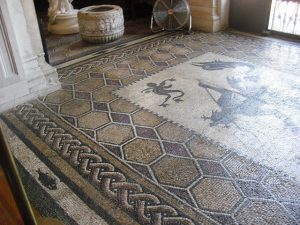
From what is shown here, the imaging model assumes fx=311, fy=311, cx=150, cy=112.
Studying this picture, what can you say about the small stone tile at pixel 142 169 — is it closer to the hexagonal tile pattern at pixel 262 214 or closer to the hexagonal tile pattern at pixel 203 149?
the hexagonal tile pattern at pixel 203 149

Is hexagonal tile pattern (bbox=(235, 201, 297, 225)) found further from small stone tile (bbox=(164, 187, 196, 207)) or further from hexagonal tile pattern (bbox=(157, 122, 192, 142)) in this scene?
hexagonal tile pattern (bbox=(157, 122, 192, 142))

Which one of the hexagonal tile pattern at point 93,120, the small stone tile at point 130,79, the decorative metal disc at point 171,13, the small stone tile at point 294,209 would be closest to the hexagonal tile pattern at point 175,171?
the small stone tile at point 294,209

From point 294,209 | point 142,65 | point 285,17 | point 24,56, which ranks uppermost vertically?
point 24,56

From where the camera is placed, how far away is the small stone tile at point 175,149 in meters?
2.30

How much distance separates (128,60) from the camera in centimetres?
403

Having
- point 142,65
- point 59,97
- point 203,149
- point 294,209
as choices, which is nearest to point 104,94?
point 59,97

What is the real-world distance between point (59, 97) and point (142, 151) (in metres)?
1.32

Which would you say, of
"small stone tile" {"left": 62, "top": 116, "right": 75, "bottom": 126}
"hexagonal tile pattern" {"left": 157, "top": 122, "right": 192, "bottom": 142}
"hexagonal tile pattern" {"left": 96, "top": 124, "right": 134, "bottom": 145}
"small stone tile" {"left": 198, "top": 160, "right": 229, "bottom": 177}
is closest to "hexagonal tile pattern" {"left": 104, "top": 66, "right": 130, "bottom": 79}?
"small stone tile" {"left": 62, "top": 116, "right": 75, "bottom": 126}

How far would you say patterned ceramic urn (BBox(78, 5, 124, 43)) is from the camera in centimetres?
438

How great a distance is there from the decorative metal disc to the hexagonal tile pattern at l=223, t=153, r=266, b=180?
121 inches

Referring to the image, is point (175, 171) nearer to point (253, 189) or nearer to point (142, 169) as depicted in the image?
point (142, 169)

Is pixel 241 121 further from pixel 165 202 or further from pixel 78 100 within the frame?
pixel 78 100

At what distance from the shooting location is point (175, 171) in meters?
2.12

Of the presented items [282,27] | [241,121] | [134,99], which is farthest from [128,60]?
[282,27]
